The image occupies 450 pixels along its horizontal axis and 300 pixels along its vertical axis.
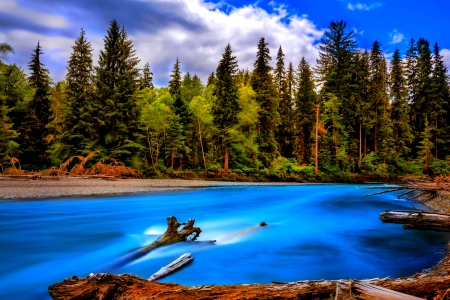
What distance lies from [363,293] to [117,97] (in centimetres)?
3005

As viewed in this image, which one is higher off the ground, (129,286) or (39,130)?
(39,130)

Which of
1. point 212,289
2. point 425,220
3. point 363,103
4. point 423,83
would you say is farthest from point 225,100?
point 423,83

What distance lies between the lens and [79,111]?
Result: 28.0m

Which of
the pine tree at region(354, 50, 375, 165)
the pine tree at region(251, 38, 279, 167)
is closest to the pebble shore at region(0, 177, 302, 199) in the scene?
the pine tree at region(251, 38, 279, 167)

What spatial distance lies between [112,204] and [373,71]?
148 ft

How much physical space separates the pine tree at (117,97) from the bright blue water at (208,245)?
15.5 m

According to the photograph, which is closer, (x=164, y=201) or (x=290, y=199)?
(x=164, y=201)

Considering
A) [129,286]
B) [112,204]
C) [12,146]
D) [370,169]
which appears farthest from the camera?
[370,169]

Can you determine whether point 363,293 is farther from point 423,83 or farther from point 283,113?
point 423,83

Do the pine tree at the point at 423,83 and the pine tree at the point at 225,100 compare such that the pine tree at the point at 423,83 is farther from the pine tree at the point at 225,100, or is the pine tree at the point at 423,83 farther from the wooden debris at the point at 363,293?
the wooden debris at the point at 363,293

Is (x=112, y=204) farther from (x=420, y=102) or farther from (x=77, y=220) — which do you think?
(x=420, y=102)

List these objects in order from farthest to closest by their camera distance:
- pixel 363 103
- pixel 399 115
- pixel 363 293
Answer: pixel 399 115
pixel 363 103
pixel 363 293

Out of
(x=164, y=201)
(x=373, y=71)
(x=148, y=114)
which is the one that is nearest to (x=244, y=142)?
(x=148, y=114)

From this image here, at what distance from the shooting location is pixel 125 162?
91.5ft
